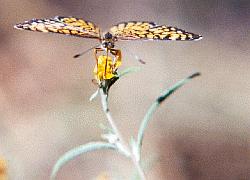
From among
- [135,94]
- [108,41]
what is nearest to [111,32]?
[108,41]

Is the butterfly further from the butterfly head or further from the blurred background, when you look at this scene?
the blurred background

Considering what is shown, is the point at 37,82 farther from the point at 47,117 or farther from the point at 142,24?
the point at 142,24

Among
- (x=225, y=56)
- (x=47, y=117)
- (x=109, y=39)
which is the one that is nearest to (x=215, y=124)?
(x=225, y=56)

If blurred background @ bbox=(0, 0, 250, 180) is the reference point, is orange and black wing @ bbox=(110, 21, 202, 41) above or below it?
above

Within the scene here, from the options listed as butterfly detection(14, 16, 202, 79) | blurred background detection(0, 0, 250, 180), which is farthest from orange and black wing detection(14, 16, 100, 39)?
blurred background detection(0, 0, 250, 180)

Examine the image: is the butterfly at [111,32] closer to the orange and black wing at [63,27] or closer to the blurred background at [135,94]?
the orange and black wing at [63,27]

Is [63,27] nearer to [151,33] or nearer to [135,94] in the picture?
[151,33]

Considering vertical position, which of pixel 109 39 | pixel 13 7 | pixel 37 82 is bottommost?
pixel 37 82
